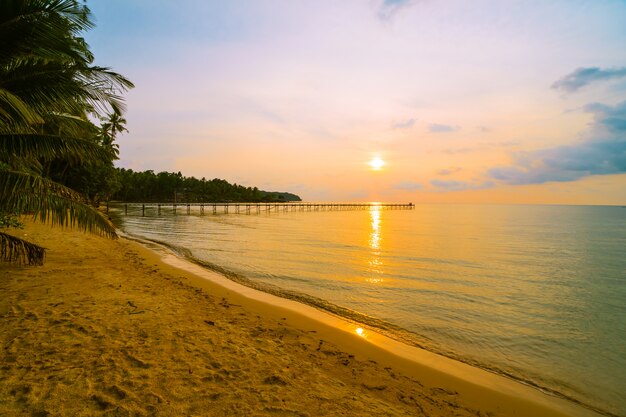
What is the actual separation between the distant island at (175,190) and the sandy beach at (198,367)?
10288 cm

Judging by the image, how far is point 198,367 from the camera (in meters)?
4.58

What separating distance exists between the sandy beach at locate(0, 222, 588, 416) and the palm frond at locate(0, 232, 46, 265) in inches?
30.7

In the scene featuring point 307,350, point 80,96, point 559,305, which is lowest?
point 559,305

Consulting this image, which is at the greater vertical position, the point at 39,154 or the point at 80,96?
the point at 80,96

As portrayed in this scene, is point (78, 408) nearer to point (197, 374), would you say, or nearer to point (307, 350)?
point (197, 374)

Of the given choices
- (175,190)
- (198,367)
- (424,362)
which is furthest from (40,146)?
(175,190)

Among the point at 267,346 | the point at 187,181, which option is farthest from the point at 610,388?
the point at 187,181

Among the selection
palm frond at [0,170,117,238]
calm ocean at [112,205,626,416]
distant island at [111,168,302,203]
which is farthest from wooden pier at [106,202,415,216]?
palm frond at [0,170,117,238]

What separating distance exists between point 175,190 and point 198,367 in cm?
12300

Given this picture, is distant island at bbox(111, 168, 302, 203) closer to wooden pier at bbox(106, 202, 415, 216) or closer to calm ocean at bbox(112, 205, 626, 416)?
wooden pier at bbox(106, 202, 415, 216)

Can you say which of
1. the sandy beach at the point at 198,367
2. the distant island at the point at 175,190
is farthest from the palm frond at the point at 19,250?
the distant island at the point at 175,190

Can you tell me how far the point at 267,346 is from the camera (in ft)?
18.8

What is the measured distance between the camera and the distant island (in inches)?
4564

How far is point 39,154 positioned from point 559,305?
14.4 m
